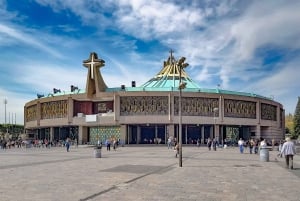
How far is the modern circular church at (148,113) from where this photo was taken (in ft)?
213

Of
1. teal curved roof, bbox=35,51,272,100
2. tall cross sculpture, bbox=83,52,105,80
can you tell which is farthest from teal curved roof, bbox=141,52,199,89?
tall cross sculpture, bbox=83,52,105,80

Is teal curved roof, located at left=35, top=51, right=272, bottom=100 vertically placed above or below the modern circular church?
above

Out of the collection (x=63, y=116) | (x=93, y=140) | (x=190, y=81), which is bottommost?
(x=93, y=140)

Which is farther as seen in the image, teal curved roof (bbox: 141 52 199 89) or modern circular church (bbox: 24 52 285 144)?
teal curved roof (bbox: 141 52 199 89)

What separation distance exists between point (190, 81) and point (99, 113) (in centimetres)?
2157

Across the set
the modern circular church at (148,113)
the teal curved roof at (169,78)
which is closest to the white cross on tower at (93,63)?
the modern circular church at (148,113)

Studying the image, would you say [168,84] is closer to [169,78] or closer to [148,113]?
[169,78]

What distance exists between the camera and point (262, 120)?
73062mm

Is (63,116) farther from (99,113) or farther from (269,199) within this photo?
(269,199)

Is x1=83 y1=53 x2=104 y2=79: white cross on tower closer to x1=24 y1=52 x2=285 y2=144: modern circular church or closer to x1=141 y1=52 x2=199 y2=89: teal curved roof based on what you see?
x1=24 y1=52 x2=285 y2=144: modern circular church

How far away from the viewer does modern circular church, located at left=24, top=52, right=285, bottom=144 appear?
64.8m

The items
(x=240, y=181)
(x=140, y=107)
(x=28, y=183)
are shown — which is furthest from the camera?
(x=140, y=107)

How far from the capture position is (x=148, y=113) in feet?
212

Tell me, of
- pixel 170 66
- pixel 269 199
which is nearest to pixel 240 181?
pixel 269 199
